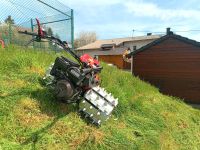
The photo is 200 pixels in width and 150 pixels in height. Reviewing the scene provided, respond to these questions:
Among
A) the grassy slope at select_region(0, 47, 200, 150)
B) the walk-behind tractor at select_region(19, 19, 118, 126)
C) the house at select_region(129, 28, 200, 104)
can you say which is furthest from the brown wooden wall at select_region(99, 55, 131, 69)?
the walk-behind tractor at select_region(19, 19, 118, 126)

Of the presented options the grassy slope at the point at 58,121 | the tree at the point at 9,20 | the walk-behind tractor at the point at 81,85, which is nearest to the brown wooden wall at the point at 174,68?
the grassy slope at the point at 58,121

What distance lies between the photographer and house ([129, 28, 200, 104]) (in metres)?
20.5

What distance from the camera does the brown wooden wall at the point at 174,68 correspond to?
67.4 feet

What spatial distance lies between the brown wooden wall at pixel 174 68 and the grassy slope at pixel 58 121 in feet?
37.5

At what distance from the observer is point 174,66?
2147cm

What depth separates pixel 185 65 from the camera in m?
20.9

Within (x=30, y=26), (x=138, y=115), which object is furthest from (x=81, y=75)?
(x=30, y=26)

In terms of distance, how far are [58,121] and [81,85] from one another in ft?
2.82

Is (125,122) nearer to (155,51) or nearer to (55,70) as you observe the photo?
(55,70)

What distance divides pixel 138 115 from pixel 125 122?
0.95 m

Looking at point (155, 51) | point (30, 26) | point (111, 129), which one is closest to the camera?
point (111, 129)

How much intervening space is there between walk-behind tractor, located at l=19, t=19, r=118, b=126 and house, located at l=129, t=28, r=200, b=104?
15411 millimetres

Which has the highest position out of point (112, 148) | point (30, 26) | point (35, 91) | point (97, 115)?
point (30, 26)

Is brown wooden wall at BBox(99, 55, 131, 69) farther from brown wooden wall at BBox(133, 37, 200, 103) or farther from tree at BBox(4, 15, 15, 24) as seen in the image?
tree at BBox(4, 15, 15, 24)
